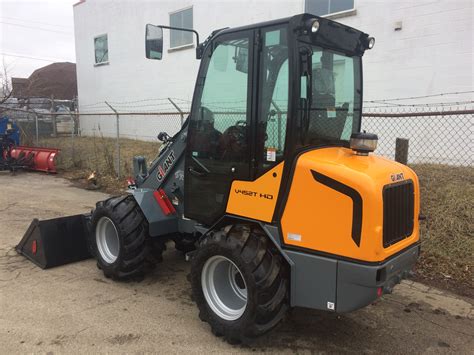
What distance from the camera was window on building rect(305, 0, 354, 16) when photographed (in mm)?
9984

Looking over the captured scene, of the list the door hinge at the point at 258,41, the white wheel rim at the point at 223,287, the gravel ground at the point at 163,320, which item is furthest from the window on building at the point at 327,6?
Result: the white wheel rim at the point at 223,287

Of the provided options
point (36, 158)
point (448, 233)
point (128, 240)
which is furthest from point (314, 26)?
point (36, 158)

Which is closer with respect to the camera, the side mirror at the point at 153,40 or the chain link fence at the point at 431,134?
the side mirror at the point at 153,40

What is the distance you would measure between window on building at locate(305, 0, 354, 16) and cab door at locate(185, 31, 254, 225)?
779 centimetres

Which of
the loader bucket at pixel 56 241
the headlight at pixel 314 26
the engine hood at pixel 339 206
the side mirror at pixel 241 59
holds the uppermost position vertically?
the headlight at pixel 314 26

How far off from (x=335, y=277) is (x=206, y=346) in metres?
1.16

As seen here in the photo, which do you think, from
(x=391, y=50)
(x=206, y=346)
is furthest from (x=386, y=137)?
(x=206, y=346)

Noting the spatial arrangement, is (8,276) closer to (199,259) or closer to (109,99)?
(199,259)

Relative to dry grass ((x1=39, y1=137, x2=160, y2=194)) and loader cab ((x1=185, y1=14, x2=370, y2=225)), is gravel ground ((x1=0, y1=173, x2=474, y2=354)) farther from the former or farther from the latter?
dry grass ((x1=39, y1=137, x2=160, y2=194))

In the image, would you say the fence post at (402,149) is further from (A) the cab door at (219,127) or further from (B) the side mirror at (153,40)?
(B) the side mirror at (153,40)

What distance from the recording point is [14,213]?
282 inches

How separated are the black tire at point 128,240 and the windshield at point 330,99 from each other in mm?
2022

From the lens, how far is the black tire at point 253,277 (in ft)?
9.55

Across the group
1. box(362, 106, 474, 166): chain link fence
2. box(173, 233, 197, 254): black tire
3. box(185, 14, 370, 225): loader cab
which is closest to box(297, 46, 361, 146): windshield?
box(185, 14, 370, 225): loader cab
